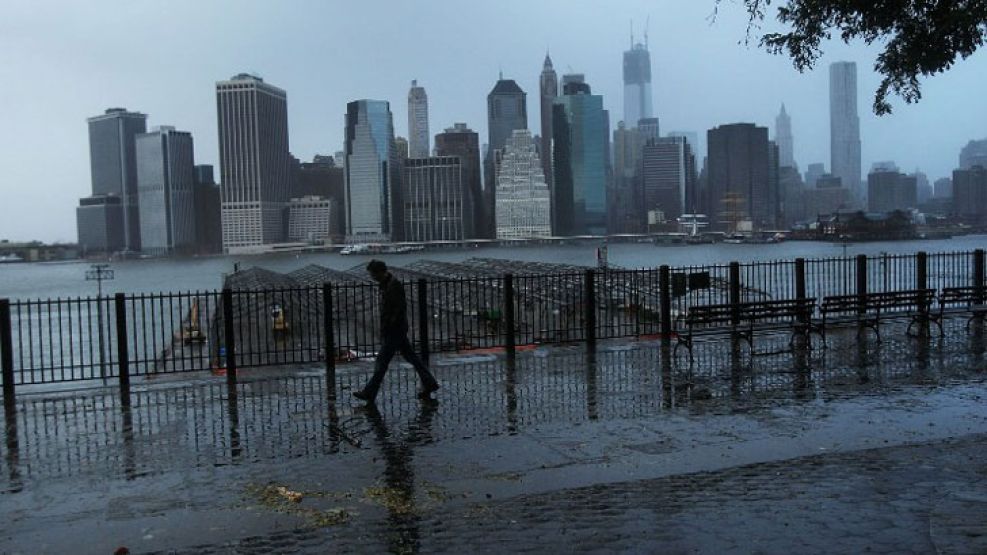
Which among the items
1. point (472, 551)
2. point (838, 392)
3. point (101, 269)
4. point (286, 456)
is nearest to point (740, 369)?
point (838, 392)

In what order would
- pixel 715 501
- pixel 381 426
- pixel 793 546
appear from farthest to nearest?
1. pixel 381 426
2. pixel 715 501
3. pixel 793 546

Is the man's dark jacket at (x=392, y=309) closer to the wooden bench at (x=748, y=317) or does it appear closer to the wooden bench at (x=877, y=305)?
the wooden bench at (x=748, y=317)

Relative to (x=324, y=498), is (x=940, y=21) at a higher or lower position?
higher

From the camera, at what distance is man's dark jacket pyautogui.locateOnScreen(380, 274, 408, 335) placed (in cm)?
1150

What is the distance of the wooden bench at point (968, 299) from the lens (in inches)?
651

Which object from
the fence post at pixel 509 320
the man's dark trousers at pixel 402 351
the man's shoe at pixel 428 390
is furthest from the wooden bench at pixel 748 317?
the man's dark trousers at pixel 402 351

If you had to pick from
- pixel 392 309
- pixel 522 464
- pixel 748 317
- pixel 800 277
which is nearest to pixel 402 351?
pixel 392 309

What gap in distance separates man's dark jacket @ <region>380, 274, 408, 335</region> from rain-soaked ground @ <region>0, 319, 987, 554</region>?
986 mm

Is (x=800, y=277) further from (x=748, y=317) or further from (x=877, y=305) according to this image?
(x=748, y=317)

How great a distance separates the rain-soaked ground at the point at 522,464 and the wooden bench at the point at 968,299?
3819 millimetres

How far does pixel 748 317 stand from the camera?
14.7 meters

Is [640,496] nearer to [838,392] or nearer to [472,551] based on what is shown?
[472,551]

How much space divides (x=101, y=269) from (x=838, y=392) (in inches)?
1385

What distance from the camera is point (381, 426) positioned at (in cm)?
982
